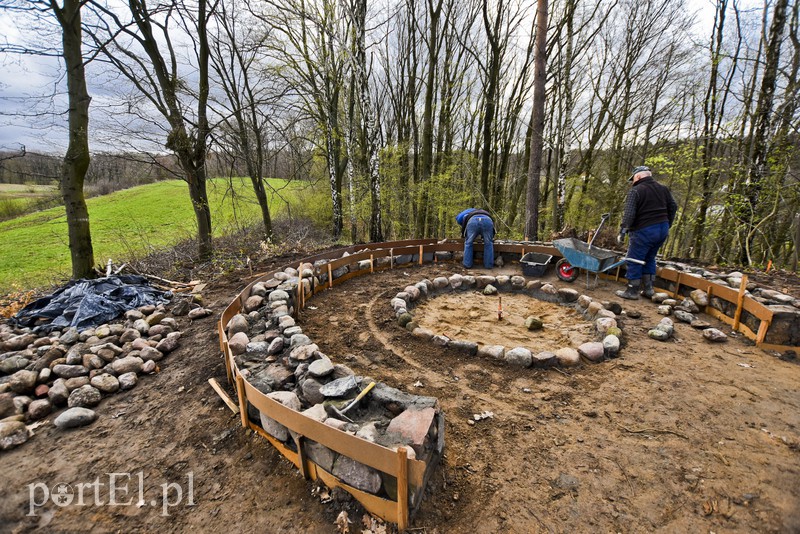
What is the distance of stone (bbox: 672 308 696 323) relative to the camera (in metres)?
3.89

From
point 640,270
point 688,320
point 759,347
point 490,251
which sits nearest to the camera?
point 759,347

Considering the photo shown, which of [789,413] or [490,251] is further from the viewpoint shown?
[490,251]

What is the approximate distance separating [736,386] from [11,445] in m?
5.51

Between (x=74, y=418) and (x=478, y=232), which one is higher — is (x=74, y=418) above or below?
below

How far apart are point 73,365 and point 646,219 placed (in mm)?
6774

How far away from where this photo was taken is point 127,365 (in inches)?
113

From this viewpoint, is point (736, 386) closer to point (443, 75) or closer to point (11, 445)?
point (11, 445)

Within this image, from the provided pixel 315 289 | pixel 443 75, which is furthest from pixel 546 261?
pixel 443 75

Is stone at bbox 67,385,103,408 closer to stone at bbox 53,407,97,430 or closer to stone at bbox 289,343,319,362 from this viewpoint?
stone at bbox 53,407,97,430

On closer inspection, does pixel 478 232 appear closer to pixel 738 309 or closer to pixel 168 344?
pixel 738 309

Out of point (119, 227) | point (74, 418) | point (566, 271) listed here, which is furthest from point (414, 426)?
point (119, 227)

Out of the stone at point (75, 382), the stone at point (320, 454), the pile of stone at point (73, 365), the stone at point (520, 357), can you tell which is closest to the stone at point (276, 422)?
the stone at point (320, 454)

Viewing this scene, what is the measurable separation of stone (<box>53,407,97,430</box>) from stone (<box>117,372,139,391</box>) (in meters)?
0.33

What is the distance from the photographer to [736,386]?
2.68m
